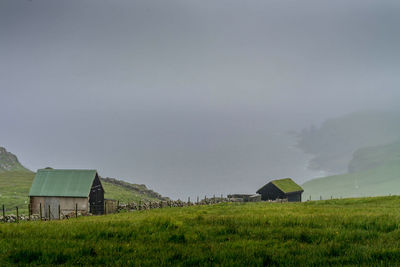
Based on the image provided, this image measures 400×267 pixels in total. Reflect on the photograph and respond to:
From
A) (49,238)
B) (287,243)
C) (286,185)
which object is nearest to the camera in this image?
(287,243)

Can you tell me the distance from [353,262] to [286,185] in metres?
70.3

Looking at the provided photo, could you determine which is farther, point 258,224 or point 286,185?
point 286,185

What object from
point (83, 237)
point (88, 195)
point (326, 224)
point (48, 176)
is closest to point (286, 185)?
point (88, 195)

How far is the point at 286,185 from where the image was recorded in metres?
77.4

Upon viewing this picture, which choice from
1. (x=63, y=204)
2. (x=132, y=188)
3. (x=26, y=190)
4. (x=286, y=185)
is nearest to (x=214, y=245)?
(x=63, y=204)

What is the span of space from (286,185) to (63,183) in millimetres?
46756

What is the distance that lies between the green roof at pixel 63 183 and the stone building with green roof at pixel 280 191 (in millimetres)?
37140

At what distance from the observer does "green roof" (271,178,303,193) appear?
74812mm

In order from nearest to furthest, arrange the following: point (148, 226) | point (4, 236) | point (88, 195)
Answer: point (4, 236)
point (148, 226)
point (88, 195)

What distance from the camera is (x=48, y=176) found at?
56.6m

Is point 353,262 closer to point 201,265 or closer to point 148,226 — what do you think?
point 201,265

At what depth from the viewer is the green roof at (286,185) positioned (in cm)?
7481

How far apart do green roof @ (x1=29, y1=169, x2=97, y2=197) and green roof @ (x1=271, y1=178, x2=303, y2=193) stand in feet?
128

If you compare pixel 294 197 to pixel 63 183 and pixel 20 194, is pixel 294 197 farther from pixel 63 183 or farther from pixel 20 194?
pixel 20 194
